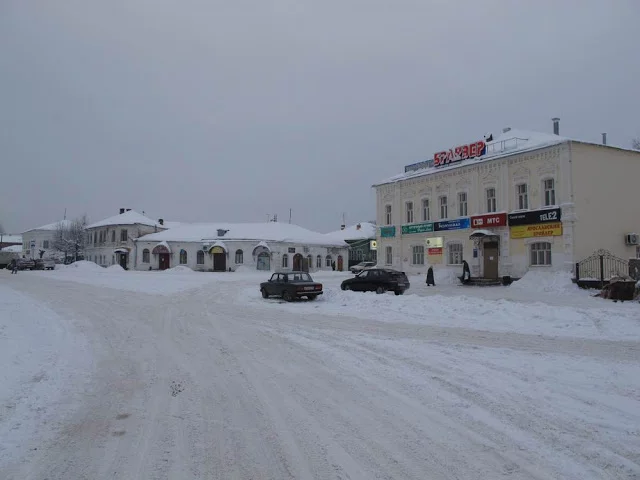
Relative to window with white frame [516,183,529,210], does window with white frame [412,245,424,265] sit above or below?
below

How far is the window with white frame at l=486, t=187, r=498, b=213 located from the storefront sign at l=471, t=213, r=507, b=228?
26.6 inches

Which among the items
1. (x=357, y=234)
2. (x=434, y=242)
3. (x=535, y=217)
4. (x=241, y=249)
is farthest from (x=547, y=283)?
(x=357, y=234)

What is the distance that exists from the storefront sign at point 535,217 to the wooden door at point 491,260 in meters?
2.05

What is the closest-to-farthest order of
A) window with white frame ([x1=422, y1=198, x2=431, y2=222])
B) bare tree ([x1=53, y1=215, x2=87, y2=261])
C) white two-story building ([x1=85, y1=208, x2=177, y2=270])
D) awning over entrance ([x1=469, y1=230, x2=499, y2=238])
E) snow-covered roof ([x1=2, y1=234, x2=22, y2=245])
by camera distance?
awning over entrance ([x1=469, y1=230, x2=499, y2=238]), window with white frame ([x1=422, y1=198, x2=431, y2=222]), white two-story building ([x1=85, y1=208, x2=177, y2=270]), bare tree ([x1=53, y1=215, x2=87, y2=261]), snow-covered roof ([x1=2, y1=234, x2=22, y2=245])

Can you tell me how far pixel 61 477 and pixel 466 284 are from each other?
28.7 metres

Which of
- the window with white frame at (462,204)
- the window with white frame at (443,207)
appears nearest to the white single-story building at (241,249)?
the window with white frame at (443,207)

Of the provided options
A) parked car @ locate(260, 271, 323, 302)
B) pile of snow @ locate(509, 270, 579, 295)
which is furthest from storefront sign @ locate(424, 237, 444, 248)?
parked car @ locate(260, 271, 323, 302)

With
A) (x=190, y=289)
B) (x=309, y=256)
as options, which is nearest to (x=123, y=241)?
(x=309, y=256)

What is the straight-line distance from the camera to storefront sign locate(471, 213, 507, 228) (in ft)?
97.8

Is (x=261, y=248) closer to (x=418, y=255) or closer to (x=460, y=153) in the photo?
(x=418, y=255)

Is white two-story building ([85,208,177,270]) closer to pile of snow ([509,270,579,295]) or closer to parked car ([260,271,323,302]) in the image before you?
parked car ([260,271,323,302])

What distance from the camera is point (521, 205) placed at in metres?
29.2

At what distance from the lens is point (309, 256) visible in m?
58.8

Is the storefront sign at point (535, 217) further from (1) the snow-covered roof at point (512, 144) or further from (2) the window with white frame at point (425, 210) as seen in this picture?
(2) the window with white frame at point (425, 210)
